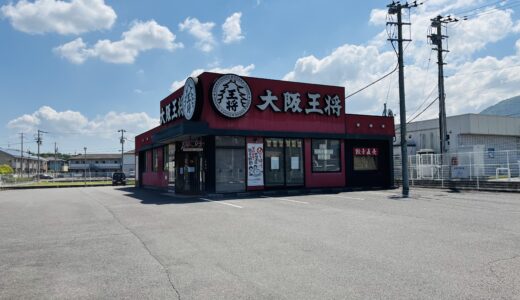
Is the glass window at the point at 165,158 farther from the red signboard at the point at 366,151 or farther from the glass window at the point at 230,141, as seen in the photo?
the red signboard at the point at 366,151

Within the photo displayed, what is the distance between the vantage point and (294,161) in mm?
20453

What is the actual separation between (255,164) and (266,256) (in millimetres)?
13088

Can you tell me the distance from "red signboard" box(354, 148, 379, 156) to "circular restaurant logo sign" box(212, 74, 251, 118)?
7.42 m

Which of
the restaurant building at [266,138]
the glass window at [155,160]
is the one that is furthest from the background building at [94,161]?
the restaurant building at [266,138]

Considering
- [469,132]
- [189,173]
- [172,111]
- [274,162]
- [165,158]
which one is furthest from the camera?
[469,132]

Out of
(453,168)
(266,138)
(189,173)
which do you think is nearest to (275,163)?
(266,138)

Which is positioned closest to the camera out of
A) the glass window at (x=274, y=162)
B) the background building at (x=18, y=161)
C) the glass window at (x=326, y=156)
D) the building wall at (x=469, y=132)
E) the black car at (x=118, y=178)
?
the glass window at (x=274, y=162)

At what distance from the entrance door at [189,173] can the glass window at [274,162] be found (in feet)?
10.5

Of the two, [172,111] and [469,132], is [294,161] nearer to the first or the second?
[172,111]

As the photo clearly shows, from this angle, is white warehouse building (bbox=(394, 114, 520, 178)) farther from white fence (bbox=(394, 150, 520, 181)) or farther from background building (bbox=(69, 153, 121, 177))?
background building (bbox=(69, 153, 121, 177))

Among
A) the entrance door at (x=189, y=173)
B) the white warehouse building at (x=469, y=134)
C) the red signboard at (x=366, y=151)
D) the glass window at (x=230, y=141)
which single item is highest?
the white warehouse building at (x=469, y=134)

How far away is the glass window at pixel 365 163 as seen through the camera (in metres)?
22.7

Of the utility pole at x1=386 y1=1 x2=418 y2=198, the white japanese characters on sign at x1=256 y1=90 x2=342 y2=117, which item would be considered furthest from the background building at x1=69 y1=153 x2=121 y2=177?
the utility pole at x1=386 y1=1 x2=418 y2=198

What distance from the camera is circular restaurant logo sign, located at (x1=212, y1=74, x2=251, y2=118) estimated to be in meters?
18.3
